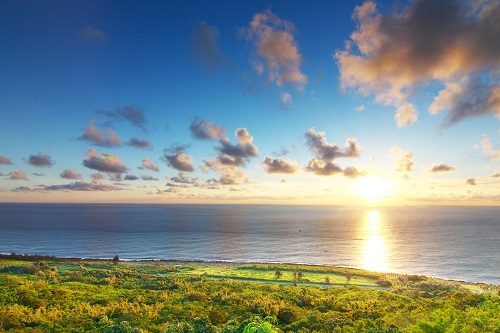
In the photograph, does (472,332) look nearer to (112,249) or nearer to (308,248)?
(308,248)

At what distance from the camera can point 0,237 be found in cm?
15088

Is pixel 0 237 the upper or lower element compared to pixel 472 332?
lower

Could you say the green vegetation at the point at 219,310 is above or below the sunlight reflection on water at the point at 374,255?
above

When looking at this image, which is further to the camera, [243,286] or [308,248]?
[308,248]

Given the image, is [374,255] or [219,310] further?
[374,255]

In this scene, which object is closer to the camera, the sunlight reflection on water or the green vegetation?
the green vegetation

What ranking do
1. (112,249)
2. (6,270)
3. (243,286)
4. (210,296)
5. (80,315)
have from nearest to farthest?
(80,315), (210,296), (243,286), (6,270), (112,249)

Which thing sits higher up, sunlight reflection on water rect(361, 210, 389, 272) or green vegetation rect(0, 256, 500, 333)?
green vegetation rect(0, 256, 500, 333)

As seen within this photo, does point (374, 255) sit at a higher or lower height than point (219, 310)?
lower

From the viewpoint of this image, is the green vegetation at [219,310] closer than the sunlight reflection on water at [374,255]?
Yes

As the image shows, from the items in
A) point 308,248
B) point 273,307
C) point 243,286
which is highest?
point 273,307

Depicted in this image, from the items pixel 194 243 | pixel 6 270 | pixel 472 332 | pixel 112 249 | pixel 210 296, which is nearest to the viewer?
pixel 472 332

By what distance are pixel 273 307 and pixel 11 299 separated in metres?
26.5

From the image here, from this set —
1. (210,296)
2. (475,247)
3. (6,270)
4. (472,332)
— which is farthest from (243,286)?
(475,247)
